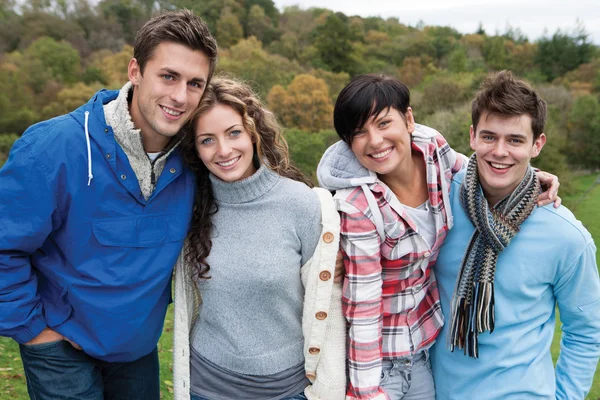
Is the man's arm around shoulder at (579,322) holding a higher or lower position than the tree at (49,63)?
higher

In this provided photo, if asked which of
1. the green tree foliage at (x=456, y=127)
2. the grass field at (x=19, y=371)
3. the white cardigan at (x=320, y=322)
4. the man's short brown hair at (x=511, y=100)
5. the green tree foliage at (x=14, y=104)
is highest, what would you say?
the man's short brown hair at (x=511, y=100)

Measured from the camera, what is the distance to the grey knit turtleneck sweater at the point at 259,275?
229 centimetres

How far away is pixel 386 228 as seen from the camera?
226 cm

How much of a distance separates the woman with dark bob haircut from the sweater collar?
0.77 ft

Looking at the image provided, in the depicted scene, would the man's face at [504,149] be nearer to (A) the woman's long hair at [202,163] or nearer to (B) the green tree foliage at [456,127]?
(A) the woman's long hair at [202,163]

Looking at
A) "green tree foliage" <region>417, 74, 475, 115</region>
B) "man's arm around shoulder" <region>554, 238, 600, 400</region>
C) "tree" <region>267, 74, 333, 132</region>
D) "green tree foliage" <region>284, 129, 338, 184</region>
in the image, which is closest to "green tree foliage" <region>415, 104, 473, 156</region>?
"green tree foliage" <region>417, 74, 475, 115</region>

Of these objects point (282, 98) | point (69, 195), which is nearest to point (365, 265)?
point (69, 195)

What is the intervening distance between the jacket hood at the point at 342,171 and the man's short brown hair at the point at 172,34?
0.71 metres

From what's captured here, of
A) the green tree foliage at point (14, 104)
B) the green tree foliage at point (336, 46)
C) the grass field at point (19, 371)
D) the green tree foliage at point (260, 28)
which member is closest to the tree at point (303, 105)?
the green tree foliage at point (14, 104)

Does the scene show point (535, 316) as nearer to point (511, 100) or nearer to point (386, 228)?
point (386, 228)

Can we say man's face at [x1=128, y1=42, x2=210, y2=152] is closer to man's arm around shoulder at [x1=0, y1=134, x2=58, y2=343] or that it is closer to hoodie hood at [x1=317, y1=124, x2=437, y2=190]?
man's arm around shoulder at [x1=0, y1=134, x2=58, y2=343]

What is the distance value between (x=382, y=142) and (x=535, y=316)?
0.97 meters

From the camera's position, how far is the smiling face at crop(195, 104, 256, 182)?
2334 millimetres

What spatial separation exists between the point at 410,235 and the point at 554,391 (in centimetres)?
92
